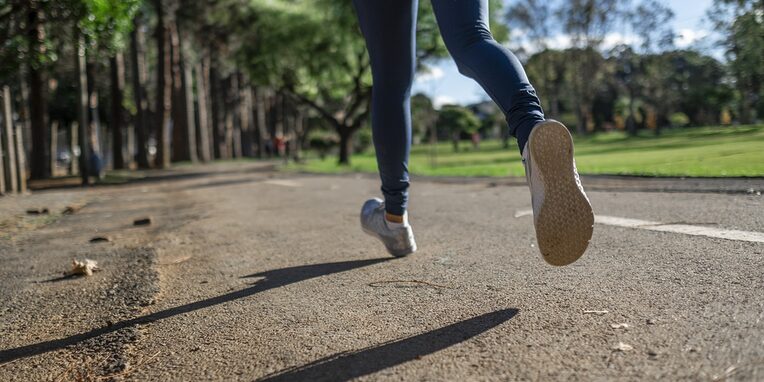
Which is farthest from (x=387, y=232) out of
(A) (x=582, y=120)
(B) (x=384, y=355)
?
(A) (x=582, y=120)

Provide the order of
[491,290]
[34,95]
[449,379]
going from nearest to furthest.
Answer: [449,379], [491,290], [34,95]

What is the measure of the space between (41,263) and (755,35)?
13578 mm

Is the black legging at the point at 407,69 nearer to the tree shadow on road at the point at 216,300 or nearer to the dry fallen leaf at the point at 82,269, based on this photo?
the tree shadow on road at the point at 216,300

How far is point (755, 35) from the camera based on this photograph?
12.6 metres

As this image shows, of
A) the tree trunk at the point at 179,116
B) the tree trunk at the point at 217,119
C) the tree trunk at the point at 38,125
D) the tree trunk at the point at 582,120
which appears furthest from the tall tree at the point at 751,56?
the tree trunk at the point at 582,120

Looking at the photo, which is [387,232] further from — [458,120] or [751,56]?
[458,120]

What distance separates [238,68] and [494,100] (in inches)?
1240

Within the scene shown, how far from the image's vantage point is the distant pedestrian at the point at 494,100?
1.83 m

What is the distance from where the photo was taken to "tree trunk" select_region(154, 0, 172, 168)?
92.7 ft

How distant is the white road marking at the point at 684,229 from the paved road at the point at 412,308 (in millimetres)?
18

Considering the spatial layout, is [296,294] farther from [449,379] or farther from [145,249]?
[145,249]

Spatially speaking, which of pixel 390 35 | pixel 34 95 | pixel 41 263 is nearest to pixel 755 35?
pixel 390 35

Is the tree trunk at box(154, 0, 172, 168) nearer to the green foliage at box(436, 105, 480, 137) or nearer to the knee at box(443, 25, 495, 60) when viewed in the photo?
the knee at box(443, 25, 495, 60)

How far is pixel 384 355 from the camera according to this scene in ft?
5.18
